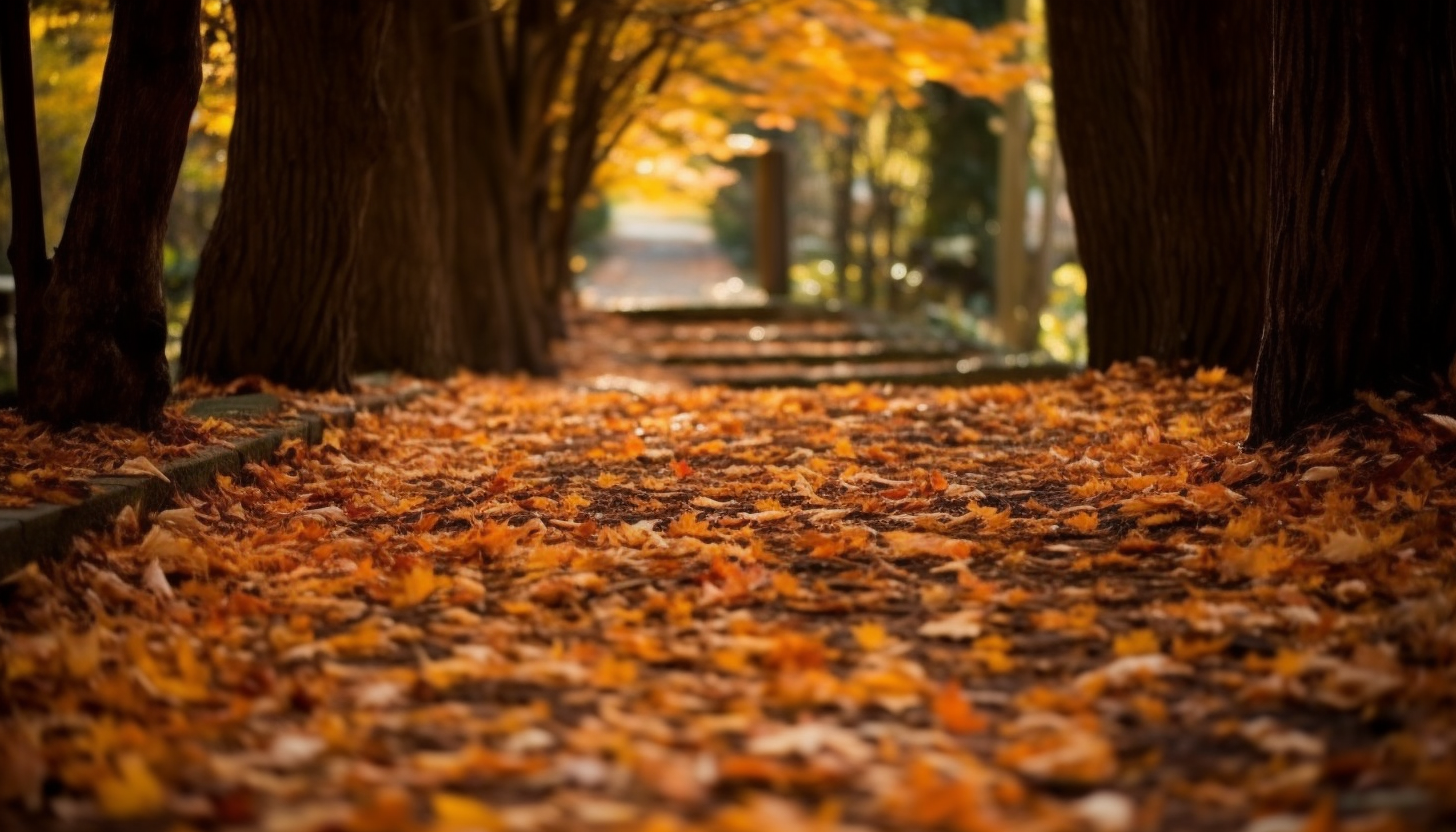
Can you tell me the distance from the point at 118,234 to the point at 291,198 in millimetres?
2337

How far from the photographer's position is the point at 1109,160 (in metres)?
8.77

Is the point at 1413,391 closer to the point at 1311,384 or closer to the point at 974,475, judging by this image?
the point at 1311,384

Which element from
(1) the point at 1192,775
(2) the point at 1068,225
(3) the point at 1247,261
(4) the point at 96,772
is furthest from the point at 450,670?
(2) the point at 1068,225

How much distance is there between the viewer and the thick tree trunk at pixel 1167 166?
7531 mm

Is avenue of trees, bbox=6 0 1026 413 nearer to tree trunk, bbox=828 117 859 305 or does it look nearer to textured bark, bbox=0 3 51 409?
textured bark, bbox=0 3 51 409

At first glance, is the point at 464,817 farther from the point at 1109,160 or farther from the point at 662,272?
the point at 662,272

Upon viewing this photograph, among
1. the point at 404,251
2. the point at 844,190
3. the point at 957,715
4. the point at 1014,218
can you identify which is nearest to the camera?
the point at 957,715

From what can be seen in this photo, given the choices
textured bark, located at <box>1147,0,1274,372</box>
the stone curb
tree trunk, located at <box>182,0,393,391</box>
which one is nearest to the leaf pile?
the stone curb

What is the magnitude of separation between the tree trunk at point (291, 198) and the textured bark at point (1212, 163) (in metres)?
4.10

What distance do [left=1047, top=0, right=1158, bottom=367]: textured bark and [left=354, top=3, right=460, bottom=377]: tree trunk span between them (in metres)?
3.99

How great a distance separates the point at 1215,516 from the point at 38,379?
13.1 ft

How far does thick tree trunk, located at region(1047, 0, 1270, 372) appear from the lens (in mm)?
7531

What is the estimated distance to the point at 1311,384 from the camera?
5137 mm

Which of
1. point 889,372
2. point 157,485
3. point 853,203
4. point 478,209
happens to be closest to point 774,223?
point 853,203
